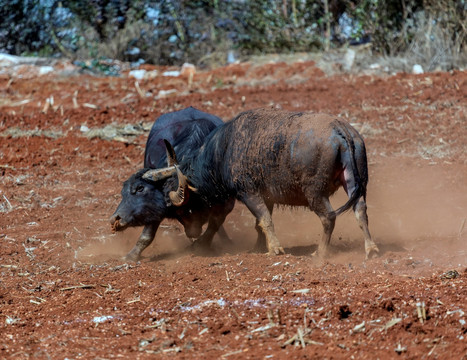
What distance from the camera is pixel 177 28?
20062 millimetres

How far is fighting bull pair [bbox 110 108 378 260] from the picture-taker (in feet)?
22.5

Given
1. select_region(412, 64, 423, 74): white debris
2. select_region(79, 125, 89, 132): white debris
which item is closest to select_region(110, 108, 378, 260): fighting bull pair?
select_region(79, 125, 89, 132): white debris

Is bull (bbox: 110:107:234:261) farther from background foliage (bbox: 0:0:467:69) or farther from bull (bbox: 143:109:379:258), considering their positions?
background foliage (bbox: 0:0:467:69)

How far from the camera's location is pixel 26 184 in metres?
10.5

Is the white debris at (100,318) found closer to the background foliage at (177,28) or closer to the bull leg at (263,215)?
the bull leg at (263,215)

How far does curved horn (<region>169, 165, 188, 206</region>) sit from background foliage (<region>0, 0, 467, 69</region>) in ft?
35.8

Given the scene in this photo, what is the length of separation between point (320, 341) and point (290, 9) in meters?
15.5

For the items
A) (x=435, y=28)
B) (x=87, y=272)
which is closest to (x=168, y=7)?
(x=435, y=28)

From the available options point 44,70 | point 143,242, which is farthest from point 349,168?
point 44,70

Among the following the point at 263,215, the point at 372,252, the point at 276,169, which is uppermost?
the point at 276,169

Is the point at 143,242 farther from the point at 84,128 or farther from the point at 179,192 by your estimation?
the point at 84,128

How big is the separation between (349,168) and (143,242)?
8.44 ft

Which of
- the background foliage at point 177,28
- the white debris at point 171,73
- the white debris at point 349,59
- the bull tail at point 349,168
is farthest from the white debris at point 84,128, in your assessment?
the bull tail at point 349,168

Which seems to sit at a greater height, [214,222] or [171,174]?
[171,174]
